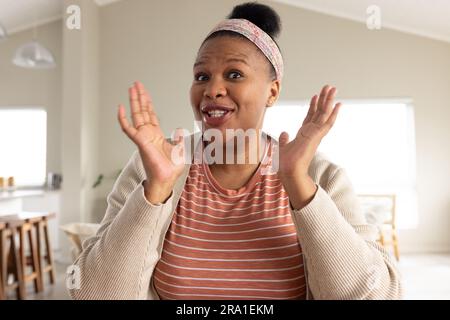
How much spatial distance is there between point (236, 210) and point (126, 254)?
16 centimetres

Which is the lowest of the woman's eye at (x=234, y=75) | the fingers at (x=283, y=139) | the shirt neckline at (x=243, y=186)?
the shirt neckline at (x=243, y=186)

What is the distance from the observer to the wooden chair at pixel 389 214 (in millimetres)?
2893

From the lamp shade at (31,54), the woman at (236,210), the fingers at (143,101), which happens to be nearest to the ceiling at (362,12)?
the lamp shade at (31,54)

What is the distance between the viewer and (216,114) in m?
0.48

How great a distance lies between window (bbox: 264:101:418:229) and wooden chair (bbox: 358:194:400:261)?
10 cm

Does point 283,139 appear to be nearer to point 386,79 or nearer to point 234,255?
point 234,255

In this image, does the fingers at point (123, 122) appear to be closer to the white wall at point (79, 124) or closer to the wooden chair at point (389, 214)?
the white wall at point (79, 124)

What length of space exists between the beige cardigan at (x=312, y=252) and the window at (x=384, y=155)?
8.29 feet

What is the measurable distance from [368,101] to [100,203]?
92.9 inches

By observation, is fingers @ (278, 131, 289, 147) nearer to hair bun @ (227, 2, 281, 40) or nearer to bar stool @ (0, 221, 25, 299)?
hair bun @ (227, 2, 281, 40)

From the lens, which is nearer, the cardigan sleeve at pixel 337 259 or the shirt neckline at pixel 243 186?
the cardigan sleeve at pixel 337 259

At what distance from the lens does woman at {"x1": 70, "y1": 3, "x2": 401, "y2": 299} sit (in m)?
0.42

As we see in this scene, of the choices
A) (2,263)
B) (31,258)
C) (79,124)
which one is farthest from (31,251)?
(79,124)

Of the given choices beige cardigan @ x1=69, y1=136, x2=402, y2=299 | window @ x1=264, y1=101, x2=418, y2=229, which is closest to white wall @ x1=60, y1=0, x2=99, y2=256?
window @ x1=264, y1=101, x2=418, y2=229
